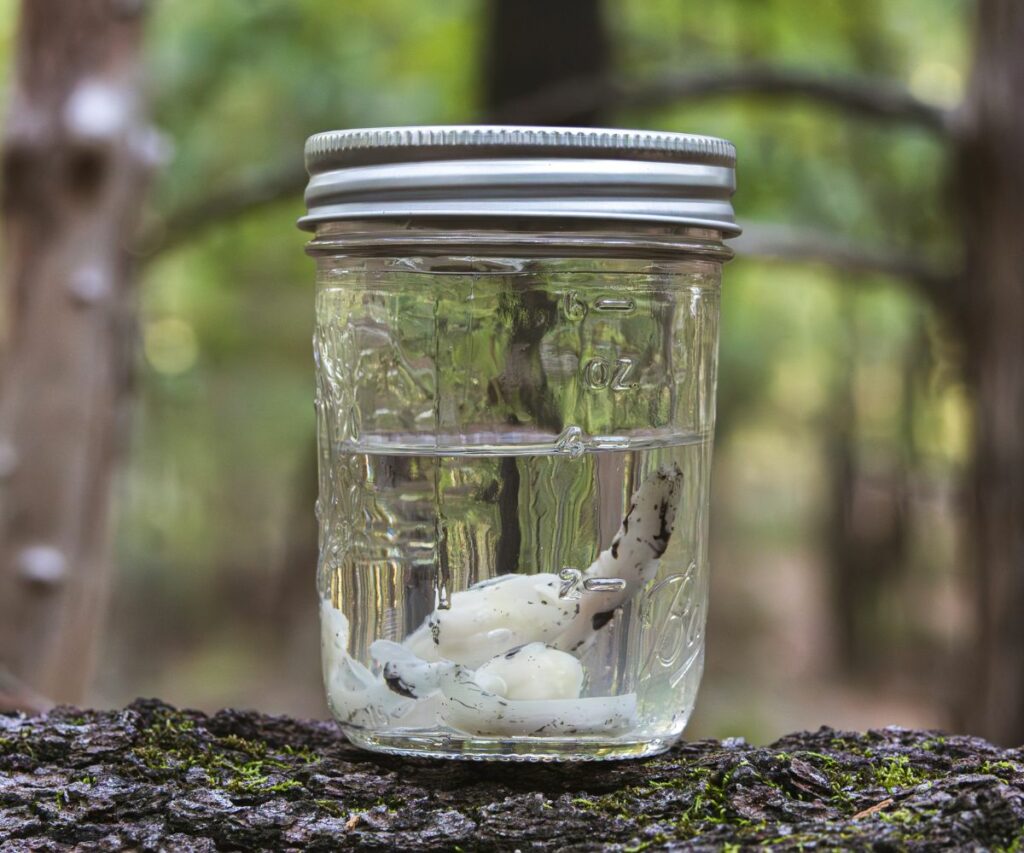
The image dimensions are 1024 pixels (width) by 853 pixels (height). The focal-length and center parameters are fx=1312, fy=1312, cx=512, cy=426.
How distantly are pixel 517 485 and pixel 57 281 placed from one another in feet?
7.95

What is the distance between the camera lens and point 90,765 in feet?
4.76

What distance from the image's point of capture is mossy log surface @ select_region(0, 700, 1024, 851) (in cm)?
126

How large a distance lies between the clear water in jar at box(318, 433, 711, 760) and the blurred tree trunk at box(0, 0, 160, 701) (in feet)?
7.38

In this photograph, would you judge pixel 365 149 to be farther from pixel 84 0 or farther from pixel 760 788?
pixel 84 0

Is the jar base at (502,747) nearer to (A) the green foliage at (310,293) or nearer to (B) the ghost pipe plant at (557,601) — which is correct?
(B) the ghost pipe plant at (557,601)

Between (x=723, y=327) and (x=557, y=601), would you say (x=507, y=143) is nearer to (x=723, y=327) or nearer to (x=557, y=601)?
(x=557, y=601)

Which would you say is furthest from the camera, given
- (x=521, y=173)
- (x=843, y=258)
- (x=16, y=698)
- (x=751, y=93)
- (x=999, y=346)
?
(x=751, y=93)

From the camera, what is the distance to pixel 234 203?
180 inches

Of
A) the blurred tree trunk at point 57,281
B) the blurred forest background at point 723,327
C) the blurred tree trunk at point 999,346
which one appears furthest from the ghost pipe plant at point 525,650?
the blurred tree trunk at point 999,346

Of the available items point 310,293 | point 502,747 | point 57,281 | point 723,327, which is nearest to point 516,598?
point 502,747

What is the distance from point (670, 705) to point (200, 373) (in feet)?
18.8

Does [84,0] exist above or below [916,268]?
above

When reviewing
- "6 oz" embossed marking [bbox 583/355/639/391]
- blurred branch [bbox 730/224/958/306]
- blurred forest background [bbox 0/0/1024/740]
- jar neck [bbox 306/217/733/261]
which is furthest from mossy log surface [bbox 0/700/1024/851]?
blurred branch [bbox 730/224/958/306]

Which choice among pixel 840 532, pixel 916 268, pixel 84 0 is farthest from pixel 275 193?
pixel 840 532
